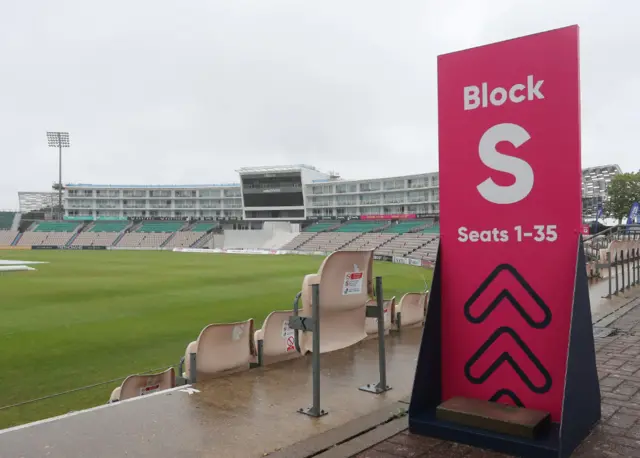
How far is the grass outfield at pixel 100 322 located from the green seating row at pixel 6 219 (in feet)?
245

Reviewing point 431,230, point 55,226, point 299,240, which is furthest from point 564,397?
point 55,226

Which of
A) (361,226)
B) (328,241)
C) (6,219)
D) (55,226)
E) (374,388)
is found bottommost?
(328,241)

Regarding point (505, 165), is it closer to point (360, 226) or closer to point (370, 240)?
point (370, 240)

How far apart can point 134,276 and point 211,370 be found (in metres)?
22.9

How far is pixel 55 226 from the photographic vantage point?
3371 inches

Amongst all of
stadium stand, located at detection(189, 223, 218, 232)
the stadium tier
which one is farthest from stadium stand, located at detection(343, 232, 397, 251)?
stadium stand, located at detection(189, 223, 218, 232)

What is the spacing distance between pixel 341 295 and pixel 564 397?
2216 mm

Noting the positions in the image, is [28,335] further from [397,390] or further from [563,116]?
[563,116]

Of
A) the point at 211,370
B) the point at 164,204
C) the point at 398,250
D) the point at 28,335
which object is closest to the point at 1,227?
the point at 164,204

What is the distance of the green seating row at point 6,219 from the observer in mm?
88688

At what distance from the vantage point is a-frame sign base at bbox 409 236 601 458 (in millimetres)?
3455

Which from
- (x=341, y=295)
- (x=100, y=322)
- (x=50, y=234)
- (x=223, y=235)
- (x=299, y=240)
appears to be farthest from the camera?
(x=50, y=234)

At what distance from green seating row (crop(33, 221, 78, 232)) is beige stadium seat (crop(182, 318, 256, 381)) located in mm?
88133

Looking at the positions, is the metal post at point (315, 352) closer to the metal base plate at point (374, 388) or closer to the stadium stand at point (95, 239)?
the metal base plate at point (374, 388)
